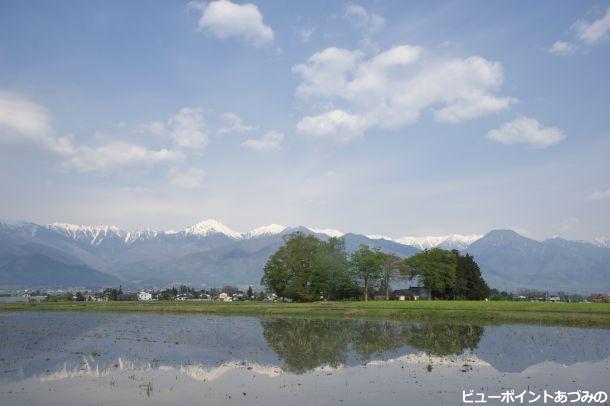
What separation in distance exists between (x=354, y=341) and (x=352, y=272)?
77.0m

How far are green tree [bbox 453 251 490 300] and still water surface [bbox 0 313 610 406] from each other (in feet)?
233

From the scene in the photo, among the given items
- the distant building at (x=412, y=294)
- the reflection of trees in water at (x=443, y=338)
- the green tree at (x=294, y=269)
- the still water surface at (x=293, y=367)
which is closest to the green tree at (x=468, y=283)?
the distant building at (x=412, y=294)

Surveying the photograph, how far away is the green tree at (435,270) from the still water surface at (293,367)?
67338mm

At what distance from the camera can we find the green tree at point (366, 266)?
381 ft

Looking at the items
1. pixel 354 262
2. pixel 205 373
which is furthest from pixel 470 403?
pixel 354 262

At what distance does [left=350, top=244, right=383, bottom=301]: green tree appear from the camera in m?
116

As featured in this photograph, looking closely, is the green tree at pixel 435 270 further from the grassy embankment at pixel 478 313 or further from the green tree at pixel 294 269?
the grassy embankment at pixel 478 313

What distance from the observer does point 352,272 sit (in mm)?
116938

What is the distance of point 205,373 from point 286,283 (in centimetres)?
9261

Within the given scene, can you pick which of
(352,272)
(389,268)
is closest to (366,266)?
(352,272)

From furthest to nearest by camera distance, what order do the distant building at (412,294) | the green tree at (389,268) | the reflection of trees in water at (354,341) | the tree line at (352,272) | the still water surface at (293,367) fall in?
the distant building at (412,294)
the green tree at (389,268)
the tree line at (352,272)
the reflection of trees in water at (354,341)
the still water surface at (293,367)

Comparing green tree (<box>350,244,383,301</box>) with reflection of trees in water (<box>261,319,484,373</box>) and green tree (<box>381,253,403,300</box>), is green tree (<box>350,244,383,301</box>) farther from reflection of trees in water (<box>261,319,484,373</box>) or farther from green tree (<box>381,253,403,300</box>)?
reflection of trees in water (<box>261,319,484,373</box>)

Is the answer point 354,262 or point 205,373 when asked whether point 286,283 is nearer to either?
point 354,262

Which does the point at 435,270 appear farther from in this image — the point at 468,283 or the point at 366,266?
the point at 366,266
